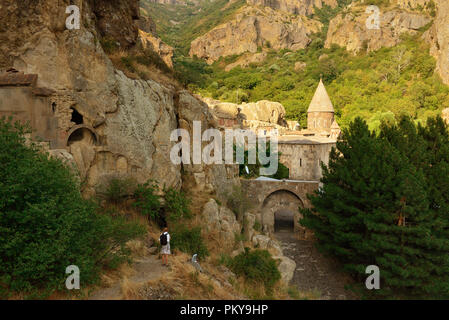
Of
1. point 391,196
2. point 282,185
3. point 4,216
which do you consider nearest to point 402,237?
point 391,196

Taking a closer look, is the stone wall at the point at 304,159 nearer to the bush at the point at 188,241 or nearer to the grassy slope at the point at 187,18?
the bush at the point at 188,241

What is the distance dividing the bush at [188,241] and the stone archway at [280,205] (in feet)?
34.6

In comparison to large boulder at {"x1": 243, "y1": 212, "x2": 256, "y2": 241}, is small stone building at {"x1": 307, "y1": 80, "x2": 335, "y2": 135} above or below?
above

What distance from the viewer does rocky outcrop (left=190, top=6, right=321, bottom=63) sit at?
77.1m

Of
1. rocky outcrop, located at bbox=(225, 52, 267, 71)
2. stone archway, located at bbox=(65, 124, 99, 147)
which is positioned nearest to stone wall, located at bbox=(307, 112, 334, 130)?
stone archway, located at bbox=(65, 124, 99, 147)

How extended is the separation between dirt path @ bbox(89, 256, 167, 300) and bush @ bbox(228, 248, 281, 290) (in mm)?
3273

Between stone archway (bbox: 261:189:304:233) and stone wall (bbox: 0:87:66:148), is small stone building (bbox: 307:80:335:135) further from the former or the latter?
stone wall (bbox: 0:87:66:148)

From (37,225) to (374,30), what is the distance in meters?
67.9

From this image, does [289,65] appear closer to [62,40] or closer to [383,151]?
[383,151]

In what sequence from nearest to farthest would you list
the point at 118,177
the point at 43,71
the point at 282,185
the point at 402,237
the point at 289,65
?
the point at 43,71, the point at 118,177, the point at 402,237, the point at 282,185, the point at 289,65

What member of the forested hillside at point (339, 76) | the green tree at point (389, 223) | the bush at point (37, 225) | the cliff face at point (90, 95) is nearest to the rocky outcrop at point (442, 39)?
the forested hillside at point (339, 76)

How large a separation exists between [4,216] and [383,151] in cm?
1250

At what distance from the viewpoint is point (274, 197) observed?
66.6ft
